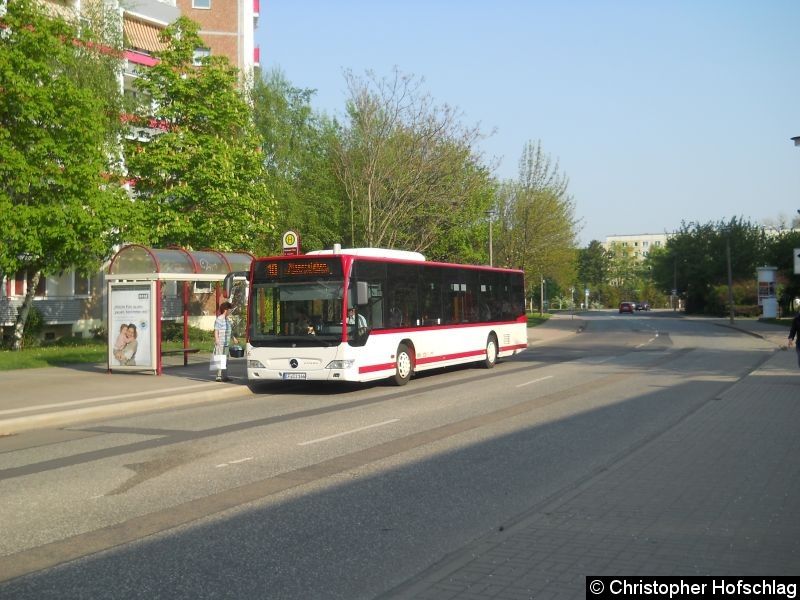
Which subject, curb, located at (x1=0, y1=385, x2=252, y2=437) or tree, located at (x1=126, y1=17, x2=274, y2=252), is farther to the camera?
tree, located at (x1=126, y1=17, x2=274, y2=252)

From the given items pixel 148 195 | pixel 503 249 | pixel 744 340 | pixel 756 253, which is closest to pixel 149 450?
pixel 148 195

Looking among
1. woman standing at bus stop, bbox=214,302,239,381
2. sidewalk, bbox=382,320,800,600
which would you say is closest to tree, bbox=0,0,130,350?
woman standing at bus stop, bbox=214,302,239,381

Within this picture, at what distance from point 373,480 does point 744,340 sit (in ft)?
114

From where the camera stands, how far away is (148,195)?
123ft

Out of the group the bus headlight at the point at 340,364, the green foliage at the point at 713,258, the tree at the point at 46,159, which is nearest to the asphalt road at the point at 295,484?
the bus headlight at the point at 340,364

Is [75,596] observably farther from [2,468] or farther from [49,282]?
[49,282]

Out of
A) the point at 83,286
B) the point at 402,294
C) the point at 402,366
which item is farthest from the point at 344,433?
the point at 83,286

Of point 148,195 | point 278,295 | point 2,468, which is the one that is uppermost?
point 148,195

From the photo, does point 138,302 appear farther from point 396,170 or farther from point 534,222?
point 534,222

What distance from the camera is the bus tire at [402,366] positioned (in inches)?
794

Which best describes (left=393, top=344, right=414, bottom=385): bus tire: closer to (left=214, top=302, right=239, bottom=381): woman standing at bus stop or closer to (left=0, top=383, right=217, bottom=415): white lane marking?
(left=214, top=302, right=239, bottom=381): woman standing at bus stop

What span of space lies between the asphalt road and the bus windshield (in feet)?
4.29

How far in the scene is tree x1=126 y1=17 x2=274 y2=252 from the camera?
3506 cm

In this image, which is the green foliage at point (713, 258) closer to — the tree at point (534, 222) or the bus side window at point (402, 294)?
the tree at point (534, 222)
